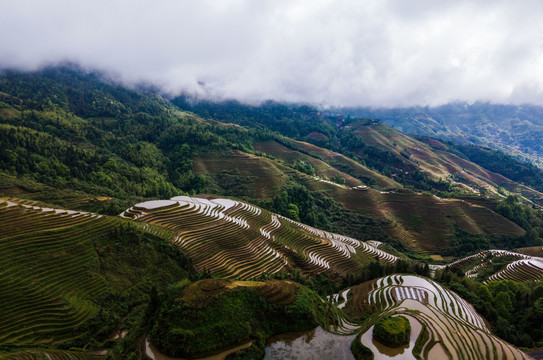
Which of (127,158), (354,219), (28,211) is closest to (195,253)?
(28,211)

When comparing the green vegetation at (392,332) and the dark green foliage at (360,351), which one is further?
the green vegetation at (392,332)

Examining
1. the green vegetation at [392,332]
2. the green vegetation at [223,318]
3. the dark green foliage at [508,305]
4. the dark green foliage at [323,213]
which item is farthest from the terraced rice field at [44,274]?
the dark green foliage at [323,213]

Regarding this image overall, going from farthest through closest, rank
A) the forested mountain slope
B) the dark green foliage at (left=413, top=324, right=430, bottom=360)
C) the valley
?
the forested mountain slope
the valley
the dark green foliage at (left=413, top=324, right=430, bottom=360)

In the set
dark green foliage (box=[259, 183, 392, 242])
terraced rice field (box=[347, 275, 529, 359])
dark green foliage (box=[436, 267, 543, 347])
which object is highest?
terraced rice field (box=[347, 275, 529, 359])

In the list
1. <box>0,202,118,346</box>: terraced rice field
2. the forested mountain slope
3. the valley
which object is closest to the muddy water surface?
the valley

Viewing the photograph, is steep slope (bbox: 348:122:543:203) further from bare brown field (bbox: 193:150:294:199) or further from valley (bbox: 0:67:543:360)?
bare brown field (bbox: 193:150:294:199)

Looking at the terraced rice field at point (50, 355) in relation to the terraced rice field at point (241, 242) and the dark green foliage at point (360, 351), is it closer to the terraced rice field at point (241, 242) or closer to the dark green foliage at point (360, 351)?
the terraced rice field at point (241, 242)
